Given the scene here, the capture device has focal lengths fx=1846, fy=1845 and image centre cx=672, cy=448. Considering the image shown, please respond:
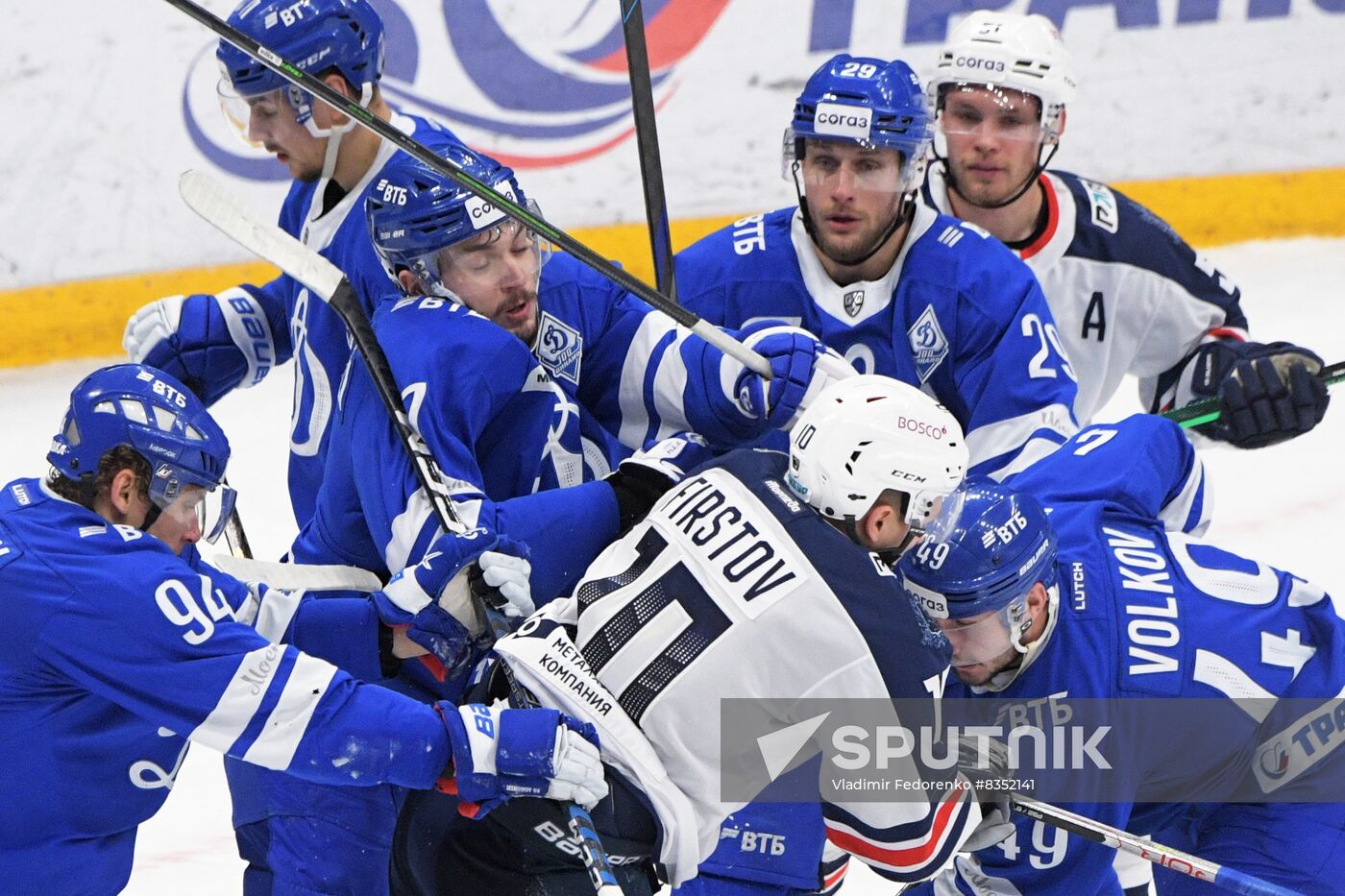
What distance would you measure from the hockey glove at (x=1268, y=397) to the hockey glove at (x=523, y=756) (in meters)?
1.71

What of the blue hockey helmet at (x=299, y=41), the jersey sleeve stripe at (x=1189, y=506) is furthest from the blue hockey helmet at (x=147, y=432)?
the jersey sleeve stripe at (x=1189, y=506)

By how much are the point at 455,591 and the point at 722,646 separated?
1.67 feet

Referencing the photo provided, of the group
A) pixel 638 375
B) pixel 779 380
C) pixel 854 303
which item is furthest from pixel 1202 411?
pixel 638 375

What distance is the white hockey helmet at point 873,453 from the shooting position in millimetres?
2426

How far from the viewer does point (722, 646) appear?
237 centimetres

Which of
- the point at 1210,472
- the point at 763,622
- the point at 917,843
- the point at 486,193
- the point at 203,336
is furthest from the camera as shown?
the point at 1210,472

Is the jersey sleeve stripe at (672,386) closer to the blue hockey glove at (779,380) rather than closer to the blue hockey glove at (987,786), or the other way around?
the blue hockey glove at (779,380)

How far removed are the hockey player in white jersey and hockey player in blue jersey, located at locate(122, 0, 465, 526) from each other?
819 mm

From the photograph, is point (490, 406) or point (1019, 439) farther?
point (1019, 439)

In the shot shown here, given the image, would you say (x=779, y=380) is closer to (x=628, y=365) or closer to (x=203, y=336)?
(x=628, y=365)

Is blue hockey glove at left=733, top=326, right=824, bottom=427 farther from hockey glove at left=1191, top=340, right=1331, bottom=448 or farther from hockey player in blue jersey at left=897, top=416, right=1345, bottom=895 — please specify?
hockey glove at left=1191, top=340, right=1331, bottom=448

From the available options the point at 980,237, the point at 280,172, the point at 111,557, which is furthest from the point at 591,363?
the point at 280,172

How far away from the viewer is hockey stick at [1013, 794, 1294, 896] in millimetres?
2625

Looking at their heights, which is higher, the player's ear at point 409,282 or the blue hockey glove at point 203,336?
the player's ear at point 409,282
